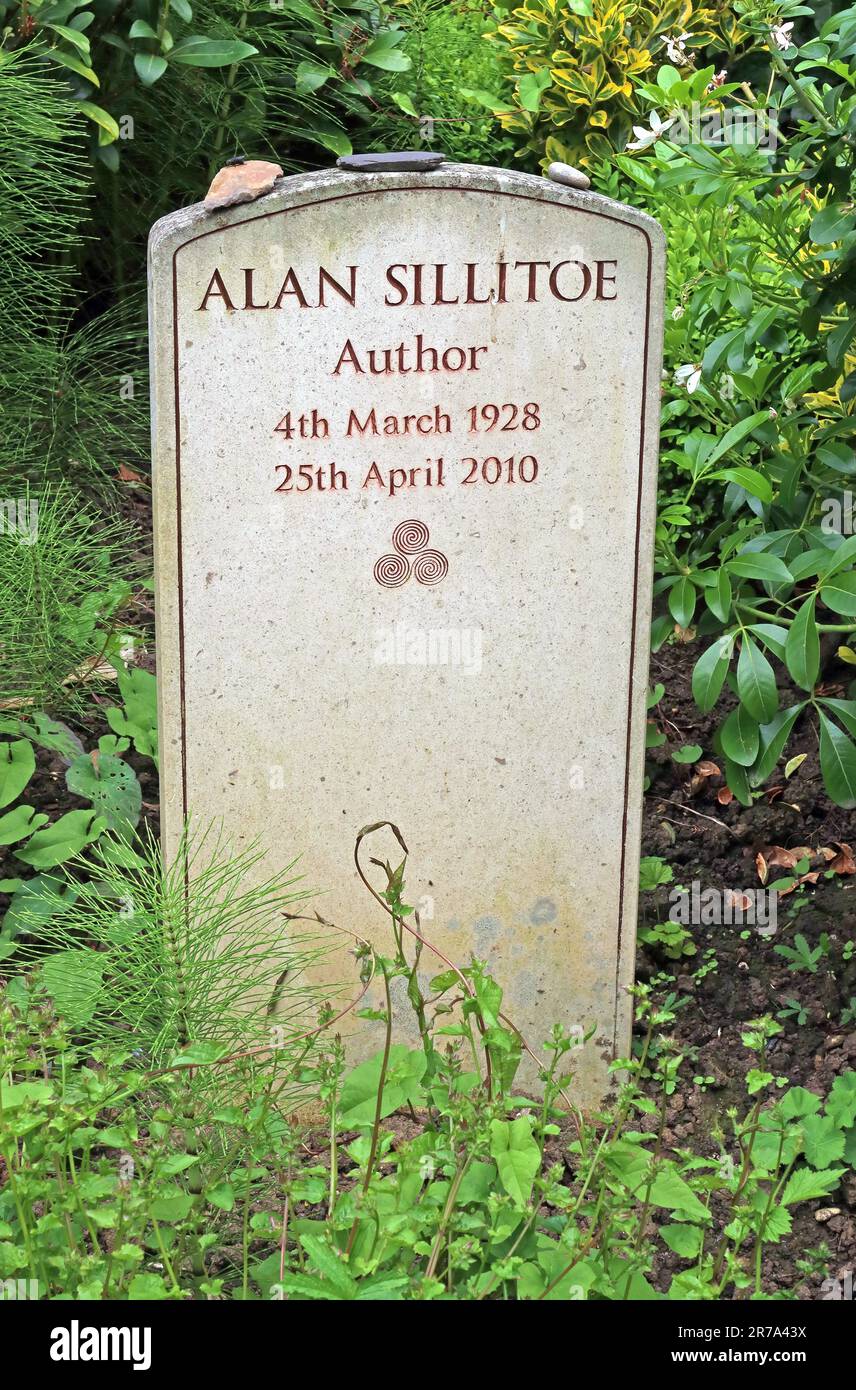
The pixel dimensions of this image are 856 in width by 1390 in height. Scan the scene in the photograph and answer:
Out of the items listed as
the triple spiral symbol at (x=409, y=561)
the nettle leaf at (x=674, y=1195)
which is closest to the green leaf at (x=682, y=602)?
the triple spiral symbol at (x=409, y=561)

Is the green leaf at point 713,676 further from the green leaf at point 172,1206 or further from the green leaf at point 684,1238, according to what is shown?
the green leaf at point 172,1206

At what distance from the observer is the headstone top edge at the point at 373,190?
84.0 inches

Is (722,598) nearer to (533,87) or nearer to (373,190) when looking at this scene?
(373,190)

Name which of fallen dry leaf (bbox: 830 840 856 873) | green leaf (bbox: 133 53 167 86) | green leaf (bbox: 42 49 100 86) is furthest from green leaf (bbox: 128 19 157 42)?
fallen dry leaf (bbox: 830 840 856 873)

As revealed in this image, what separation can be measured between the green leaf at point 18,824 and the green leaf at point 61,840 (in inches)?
0.8

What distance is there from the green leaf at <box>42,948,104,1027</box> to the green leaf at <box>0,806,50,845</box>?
36 centimetres

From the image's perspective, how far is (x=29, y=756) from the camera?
8.90 feet

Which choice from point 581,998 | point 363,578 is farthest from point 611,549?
point 581,998

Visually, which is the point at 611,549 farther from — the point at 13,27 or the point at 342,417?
the point at 13,27

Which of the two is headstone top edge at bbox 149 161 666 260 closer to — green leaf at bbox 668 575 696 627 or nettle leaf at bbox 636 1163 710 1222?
green leaf at bbox 668 575 696 627

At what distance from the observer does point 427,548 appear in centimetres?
227

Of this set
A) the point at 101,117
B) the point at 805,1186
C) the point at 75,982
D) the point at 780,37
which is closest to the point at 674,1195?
the point at 805,1186

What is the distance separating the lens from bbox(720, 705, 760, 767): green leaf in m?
2.37

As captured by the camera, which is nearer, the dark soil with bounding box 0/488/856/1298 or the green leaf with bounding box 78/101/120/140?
the dark soil with bounding box 0/488/856/1298
